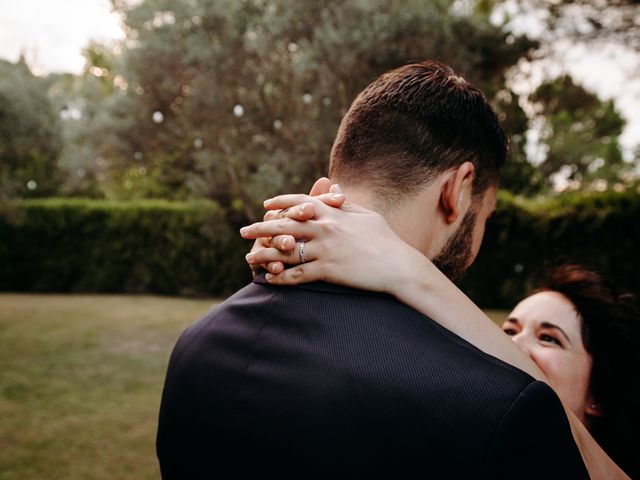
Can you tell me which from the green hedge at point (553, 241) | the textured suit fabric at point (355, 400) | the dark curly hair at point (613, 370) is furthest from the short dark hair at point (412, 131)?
the green hedge at point (553, 241)

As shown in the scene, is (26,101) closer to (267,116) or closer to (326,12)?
(267,116)

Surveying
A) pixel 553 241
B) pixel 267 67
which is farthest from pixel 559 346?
pixel 553 241

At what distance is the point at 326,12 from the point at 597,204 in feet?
29.0

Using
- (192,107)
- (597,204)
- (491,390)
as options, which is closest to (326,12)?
(192,107)

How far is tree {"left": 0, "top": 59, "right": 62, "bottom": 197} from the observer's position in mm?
9930

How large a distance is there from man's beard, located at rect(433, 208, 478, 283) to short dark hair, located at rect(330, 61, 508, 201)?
0.22 m

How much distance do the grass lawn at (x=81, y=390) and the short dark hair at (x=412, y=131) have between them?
468cm

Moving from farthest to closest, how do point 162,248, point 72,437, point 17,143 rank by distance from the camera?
1. point 162,248
2. point 17,143
3. point 72,437

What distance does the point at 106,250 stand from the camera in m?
18.5

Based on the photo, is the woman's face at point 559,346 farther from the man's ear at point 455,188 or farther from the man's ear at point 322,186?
the man's ear at point 322,186

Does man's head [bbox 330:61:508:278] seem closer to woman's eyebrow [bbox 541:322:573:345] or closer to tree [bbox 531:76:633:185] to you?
woman's eyebrow [bbox 541:322:573:345]

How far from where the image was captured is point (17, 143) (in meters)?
10.0

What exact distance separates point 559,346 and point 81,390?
22.7 feet

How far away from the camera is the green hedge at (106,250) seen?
18.0 m
